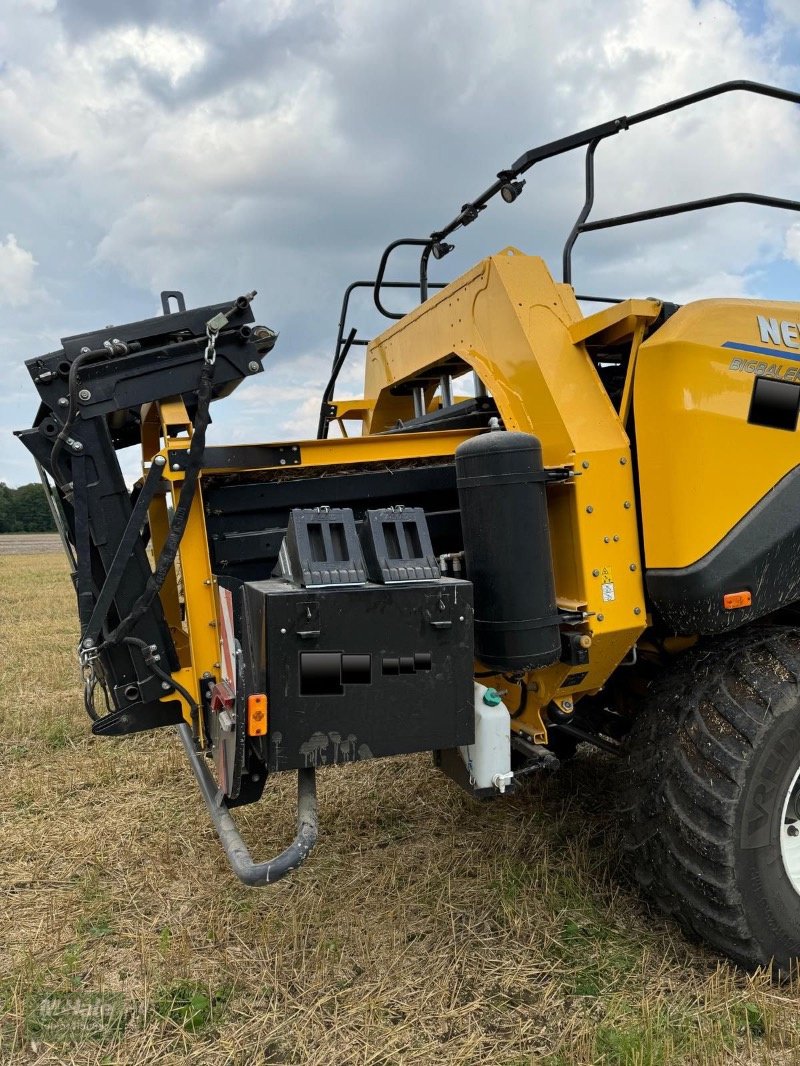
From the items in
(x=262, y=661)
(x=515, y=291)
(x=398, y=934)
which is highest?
(x=515, y=291)

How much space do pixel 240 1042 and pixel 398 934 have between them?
0.68 meters

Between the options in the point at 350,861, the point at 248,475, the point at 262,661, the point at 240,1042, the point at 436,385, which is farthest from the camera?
the point at 436,385

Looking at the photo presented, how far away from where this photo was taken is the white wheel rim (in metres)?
2.53

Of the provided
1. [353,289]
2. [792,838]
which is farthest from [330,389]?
[792,838]

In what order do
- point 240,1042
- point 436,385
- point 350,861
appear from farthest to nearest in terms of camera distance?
point 436,385
point 350,861
point 240,1042

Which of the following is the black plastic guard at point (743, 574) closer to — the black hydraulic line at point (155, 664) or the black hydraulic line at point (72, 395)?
the black hydraulic line at point (155, 664)

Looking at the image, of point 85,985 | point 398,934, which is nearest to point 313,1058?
point 398,934

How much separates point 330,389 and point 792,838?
3.01 m

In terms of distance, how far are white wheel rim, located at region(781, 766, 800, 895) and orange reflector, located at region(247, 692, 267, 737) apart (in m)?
1.70

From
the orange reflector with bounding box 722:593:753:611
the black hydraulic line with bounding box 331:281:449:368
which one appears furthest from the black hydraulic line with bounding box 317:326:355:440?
the orange reflector with bounding box 722:593:753:611

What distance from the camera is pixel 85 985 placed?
2490 millimetres

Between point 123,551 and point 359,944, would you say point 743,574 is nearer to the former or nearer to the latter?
point 359,944

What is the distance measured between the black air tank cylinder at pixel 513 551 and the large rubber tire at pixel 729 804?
59 cm

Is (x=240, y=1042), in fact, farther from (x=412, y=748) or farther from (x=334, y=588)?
(x=334, y=588)
